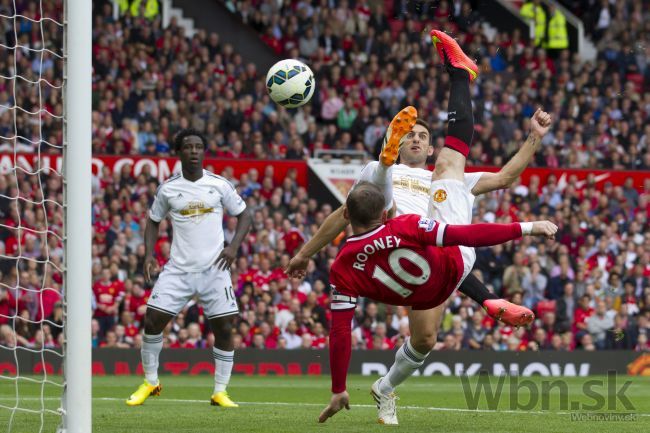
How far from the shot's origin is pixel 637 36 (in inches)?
1091

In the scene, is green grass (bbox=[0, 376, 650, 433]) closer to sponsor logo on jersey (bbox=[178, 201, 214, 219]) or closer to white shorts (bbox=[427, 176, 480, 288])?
white shorts (bbox=[427, 176, 480, 288])

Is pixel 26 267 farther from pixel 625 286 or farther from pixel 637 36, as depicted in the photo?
pixel 637 36

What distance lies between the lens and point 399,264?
7715mm

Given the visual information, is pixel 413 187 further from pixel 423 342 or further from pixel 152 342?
pixel 152 342

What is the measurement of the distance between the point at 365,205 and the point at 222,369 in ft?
12.9

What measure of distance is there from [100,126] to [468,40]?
973cm

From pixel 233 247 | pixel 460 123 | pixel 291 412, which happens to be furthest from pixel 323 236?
pixel 233 247

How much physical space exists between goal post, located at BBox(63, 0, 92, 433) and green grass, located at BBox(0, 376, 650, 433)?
1343mm

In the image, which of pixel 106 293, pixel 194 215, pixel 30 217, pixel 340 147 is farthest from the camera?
pixel 340 147

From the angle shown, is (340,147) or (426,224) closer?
(426,224)

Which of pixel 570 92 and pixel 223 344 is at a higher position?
pixel 570 92

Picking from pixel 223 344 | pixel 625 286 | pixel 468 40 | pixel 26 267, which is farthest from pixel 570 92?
pixel 223 344

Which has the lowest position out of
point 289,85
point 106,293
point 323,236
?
point 106,293

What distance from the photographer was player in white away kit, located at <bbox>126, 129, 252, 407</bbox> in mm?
11125
